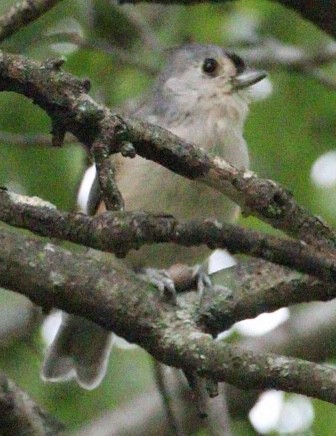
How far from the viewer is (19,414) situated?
3.64 meters

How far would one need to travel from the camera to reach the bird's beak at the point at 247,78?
5957 millimetres

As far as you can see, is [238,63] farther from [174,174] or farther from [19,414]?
[19,414]

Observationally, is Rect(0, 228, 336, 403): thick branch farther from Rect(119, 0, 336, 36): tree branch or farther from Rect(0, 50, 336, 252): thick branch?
Rect(119, 0, 336, 36): tree branch

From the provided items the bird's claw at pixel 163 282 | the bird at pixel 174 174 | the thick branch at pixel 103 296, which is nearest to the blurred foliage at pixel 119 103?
the bird at pixel 174 174

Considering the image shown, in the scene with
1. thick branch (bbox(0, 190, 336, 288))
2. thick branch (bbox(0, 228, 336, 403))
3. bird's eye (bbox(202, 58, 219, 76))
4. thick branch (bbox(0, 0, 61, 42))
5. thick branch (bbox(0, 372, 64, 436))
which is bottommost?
bird's eye (bbox(202, 58, 219, 76))

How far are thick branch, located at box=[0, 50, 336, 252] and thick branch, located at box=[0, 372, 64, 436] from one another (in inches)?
40.4

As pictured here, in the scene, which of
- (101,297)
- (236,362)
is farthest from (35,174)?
(236,362)

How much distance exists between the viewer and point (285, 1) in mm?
4418

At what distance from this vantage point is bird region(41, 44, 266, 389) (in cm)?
530

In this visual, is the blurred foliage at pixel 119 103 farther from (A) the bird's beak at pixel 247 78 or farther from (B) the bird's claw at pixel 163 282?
(B) the bird's claw at pixel 163 282

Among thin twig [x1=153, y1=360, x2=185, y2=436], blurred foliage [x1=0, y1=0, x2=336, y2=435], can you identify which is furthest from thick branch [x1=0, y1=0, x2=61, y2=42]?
thin twig [x1=153, y1=360, x2=185, y2=436]

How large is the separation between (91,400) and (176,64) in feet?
6.11

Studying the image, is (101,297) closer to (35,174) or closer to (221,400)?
(221,400)

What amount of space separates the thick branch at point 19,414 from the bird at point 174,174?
1385 mm
